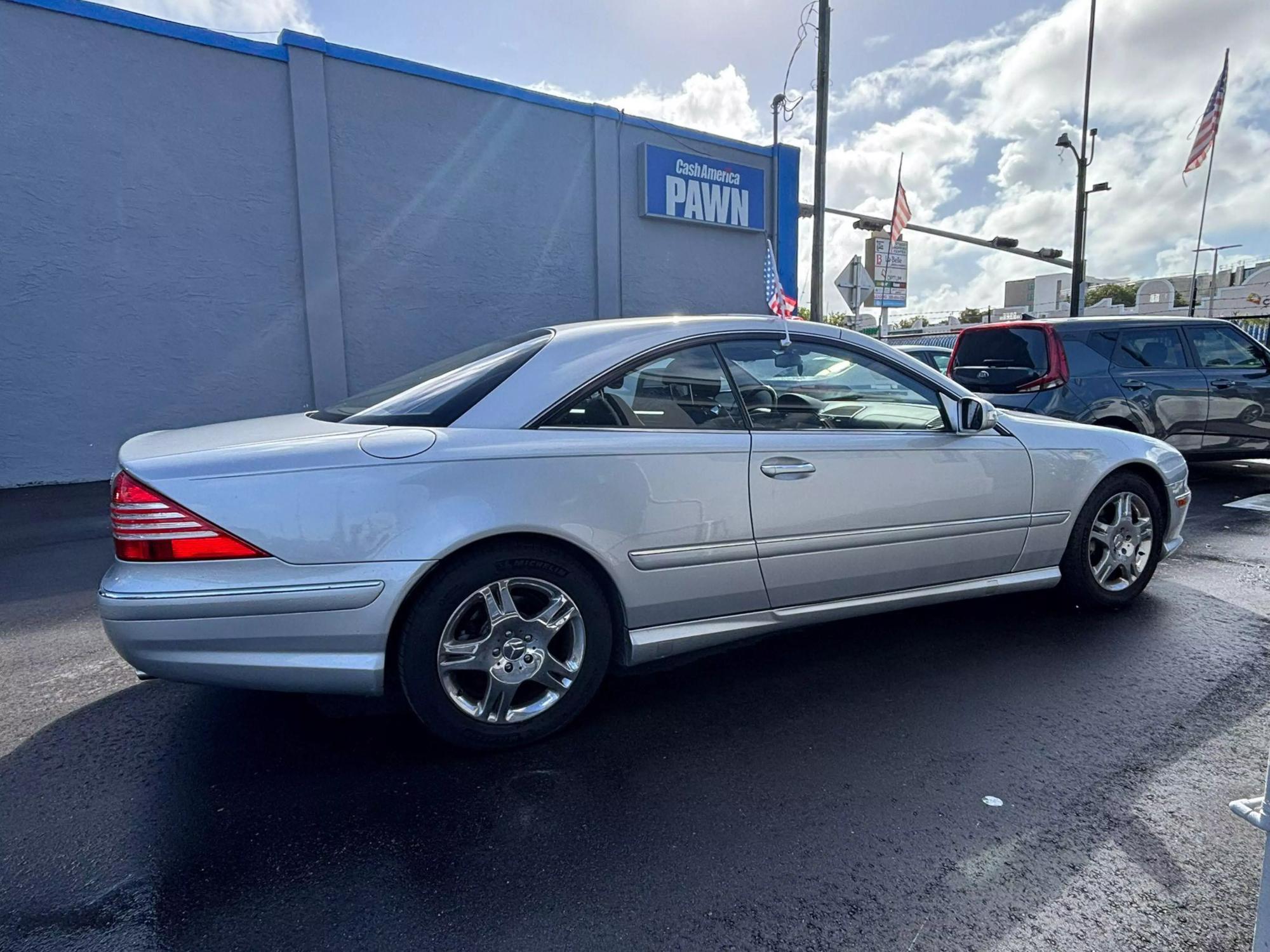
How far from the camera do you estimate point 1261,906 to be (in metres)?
1.38

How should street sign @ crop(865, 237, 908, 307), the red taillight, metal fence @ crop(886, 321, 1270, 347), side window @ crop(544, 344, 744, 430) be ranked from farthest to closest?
street sign @ crop(865, 237, 908, 307) < metal fence @ crop(886, 321, 1270, 347) < side window @ crop(544, 344, 744, 430) < the red taillight

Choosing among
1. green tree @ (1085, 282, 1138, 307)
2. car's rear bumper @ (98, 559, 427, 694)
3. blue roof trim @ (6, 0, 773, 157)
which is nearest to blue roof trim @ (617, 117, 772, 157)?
blue roof trim @ (6, 0, 773, 157)

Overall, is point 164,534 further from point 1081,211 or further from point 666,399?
point 1081,211

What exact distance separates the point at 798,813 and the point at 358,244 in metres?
9.83

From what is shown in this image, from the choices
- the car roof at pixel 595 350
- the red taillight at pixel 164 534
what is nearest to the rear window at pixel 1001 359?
the car roof at pixel 595 350

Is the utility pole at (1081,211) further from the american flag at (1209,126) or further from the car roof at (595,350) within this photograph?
the car roof at (595,350)

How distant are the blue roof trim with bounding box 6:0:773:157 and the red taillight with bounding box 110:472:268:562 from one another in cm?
907

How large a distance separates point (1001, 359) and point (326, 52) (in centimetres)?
908

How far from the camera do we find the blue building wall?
8.32 m

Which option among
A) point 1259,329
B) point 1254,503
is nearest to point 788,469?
point 1254,503

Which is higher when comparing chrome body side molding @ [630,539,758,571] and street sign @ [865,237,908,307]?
street sign @ [865,237,908,307]

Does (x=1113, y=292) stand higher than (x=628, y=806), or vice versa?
(x=1113, y=292)

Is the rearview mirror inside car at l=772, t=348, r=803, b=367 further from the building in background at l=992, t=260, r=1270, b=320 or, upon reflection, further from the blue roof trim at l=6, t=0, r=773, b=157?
the building in background at l=992, t=260, r=1270, b=320

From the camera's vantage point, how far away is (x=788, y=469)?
292cm
